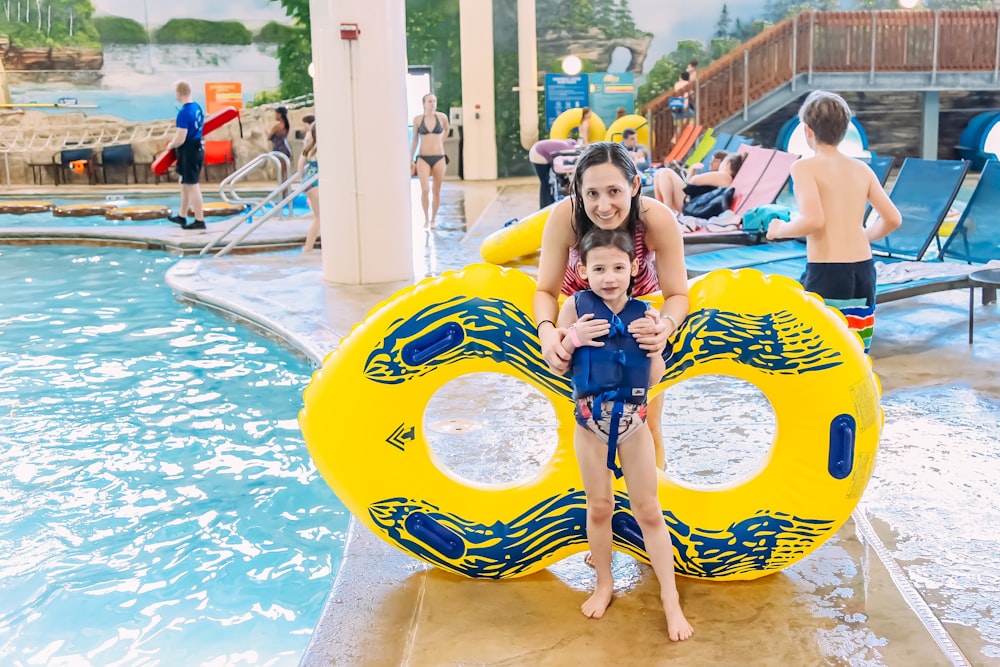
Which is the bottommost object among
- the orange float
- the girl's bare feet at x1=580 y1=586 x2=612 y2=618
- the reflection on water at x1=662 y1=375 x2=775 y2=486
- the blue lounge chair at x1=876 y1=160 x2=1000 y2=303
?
the reflection on water at x1=662 y1=375 x2=775 y2=486

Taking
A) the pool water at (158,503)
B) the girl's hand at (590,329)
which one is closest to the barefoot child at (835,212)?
the girl's hand at (590,329)

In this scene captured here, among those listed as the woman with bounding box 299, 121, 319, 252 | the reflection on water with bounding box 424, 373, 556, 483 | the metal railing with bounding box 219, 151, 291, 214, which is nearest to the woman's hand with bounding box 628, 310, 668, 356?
the reflection on water with bounding box 424, 373, 556, 483

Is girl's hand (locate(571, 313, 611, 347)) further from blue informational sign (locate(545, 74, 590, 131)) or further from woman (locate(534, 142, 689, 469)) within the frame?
blue informational sign (locate(545, 74, 590, 131))

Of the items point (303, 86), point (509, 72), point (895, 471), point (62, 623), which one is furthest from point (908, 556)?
point (303, 86)

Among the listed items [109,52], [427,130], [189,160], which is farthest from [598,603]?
[109,52]

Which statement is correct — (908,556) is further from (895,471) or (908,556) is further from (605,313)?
(605,313)

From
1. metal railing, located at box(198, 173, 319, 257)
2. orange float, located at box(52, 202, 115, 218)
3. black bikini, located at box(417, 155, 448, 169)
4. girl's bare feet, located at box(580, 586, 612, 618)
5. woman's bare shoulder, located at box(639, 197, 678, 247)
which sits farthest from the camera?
orange float, located at box(52, 202, 115, 218)

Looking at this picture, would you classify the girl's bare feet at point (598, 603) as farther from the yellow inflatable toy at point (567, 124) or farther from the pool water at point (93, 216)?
the yellow inflatable toy at point (567, 124)

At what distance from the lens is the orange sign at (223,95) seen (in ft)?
69.0

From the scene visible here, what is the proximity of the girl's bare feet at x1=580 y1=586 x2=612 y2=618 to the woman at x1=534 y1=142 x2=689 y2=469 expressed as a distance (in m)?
0.76

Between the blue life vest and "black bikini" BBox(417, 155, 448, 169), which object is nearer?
the blue life vest

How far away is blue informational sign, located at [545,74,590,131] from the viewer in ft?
63.2

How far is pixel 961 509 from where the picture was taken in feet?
12.2

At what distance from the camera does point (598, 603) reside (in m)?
2.98
